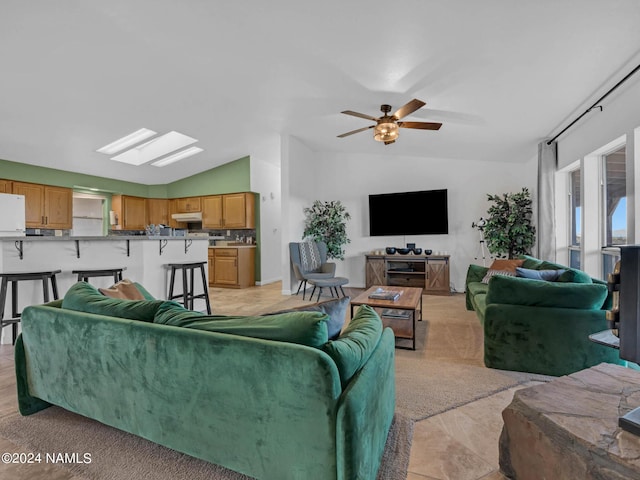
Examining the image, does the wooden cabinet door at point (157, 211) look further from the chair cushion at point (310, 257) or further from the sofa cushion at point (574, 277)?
the sofa cushion at point (574, 277)

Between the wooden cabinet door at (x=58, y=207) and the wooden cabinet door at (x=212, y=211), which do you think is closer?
the wooden cabinet door at (x=58, y=207)

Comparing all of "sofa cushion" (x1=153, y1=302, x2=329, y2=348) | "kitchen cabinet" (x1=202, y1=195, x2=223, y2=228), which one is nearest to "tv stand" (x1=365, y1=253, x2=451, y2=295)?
"kitchen cabinet" (x1=202, y1=195, x2=223, y2=228)

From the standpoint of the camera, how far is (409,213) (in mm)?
6148

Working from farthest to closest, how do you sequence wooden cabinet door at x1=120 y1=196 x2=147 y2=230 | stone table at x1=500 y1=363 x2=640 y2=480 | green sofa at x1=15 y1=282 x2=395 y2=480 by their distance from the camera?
wooden cabinet door at x1=120 y1=196 x2=147 y2=230, green sofa at x1=15 y1=282 x2=395 y2=480, stone table at x1=500 y1=363 x2=640 y2=480

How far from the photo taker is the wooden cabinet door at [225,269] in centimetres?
660

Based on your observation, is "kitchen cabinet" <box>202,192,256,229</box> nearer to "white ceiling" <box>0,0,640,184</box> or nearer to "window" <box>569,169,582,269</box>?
"white ceiling" <box>0,0,640,184</box>

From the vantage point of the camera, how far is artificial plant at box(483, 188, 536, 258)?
201 inches

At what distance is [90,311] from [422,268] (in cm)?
523

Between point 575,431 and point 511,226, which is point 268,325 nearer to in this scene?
point 575,431

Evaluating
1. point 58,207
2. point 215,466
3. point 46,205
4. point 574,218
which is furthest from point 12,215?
point 574,218

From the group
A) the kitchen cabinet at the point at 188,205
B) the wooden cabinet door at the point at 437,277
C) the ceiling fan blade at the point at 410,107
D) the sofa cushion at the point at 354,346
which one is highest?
the ceiling fan blade at the point at 410,107

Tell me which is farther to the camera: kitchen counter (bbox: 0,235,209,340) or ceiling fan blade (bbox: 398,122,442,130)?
ceiling fan blade (bbox: 398,122,442,130)

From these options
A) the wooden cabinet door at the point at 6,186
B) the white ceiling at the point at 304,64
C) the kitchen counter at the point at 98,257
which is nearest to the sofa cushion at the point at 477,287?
the white ceiling at the point at 304,64

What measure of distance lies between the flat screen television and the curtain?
159cm
